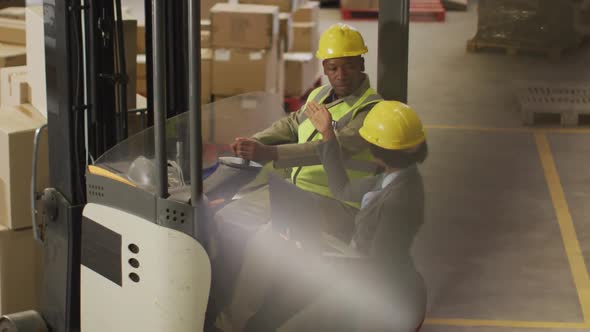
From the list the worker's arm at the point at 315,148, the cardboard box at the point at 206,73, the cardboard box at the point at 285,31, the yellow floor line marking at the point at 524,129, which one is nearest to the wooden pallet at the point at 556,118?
the yellow floor line marking at the point at 524,129

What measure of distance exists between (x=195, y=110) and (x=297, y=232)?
1.99 feet

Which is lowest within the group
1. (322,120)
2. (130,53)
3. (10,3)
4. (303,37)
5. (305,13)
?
(322,120)

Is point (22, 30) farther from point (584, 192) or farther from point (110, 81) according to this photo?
point (584, 192)

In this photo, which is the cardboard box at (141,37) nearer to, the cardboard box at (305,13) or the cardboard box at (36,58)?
the cardboard box at (305,13)

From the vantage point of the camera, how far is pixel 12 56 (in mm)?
6582

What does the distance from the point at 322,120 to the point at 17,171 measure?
1.59 m

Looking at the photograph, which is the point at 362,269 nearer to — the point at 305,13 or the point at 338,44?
the point at 338,44

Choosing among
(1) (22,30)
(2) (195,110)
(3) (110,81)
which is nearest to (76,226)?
(3) (110,81)

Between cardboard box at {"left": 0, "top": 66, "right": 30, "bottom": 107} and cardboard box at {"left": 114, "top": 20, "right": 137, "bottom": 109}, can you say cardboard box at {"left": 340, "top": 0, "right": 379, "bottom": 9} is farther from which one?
cardboard box at {"left": 114, "top": 20, "right": 137, "bottom": 109}

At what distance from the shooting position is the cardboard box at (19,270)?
4.90 meters

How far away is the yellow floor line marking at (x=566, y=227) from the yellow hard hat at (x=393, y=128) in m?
2.70

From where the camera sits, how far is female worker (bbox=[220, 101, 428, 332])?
3707 mm

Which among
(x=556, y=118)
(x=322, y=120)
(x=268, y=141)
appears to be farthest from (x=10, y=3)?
(x=322, y=120)

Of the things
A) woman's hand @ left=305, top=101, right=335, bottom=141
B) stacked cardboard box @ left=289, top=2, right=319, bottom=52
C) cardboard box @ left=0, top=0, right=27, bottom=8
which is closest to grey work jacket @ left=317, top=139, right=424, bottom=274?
woman's hand @ left=305, top=101, right=335, bottom=141
